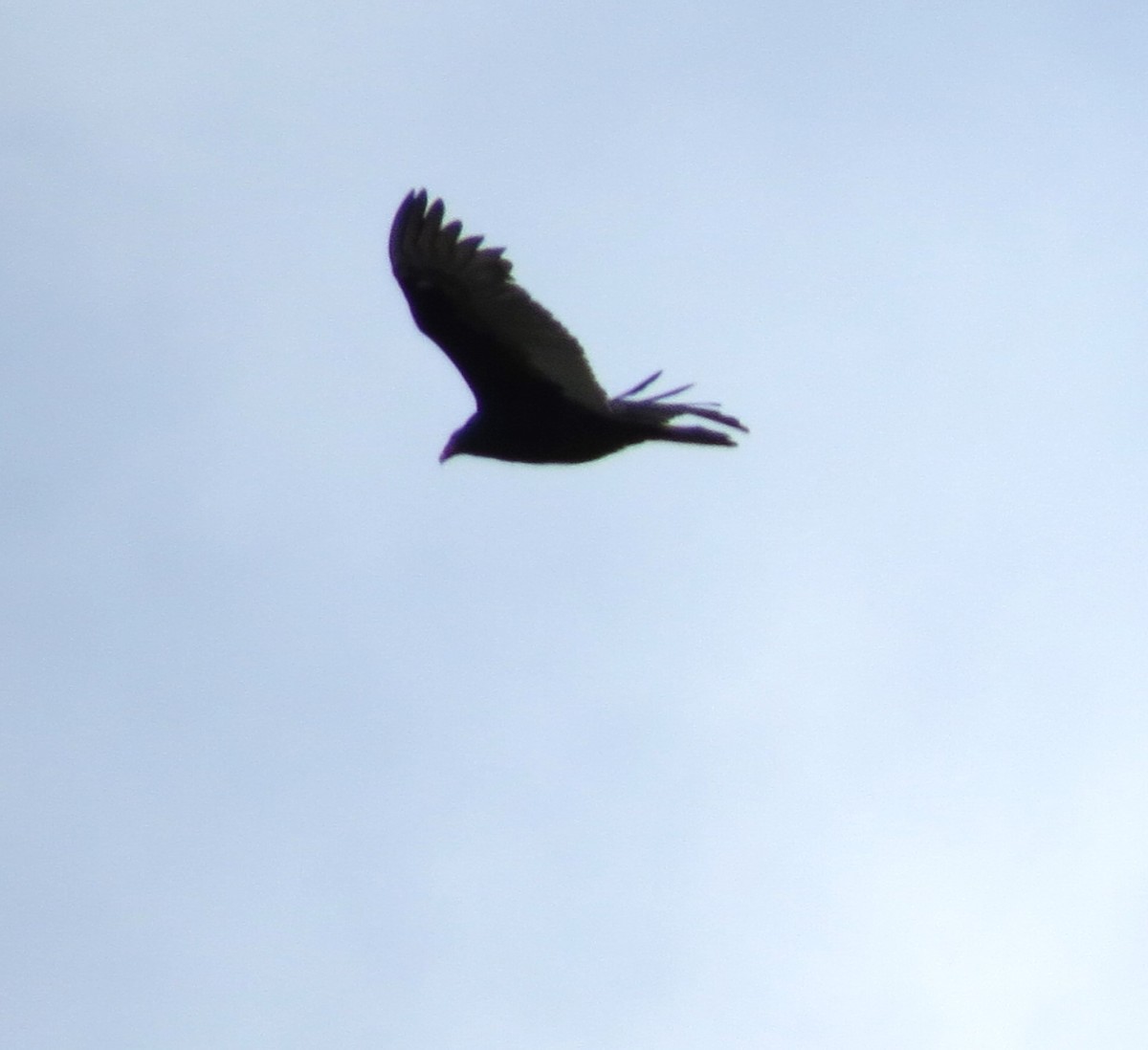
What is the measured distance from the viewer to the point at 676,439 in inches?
1555

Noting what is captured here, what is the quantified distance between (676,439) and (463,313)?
1.38m

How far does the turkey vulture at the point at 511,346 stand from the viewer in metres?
39.4

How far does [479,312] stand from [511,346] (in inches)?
10.5

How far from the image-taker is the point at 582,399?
130 ft

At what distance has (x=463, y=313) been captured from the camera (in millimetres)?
39469

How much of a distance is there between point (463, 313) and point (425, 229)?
1.70ft

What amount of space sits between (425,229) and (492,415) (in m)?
1.21

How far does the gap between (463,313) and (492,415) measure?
73cm

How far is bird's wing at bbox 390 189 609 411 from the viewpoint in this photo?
3941cm

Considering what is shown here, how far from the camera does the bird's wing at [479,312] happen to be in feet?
129

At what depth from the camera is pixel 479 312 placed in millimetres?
39469

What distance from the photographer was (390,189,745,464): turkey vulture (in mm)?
39406
